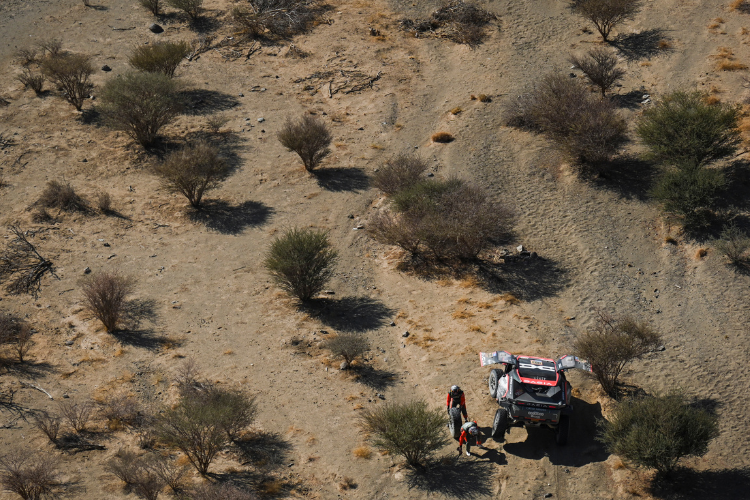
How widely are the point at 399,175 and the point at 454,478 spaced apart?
1255 cm

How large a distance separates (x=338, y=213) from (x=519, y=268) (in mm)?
7005

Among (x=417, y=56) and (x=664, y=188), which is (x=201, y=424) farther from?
(x=417, y=56)

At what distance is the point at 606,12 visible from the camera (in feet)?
98.5

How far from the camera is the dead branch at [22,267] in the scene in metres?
22.7

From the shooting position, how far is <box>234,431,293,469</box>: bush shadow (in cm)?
1566

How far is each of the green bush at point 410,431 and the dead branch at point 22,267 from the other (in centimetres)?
1301

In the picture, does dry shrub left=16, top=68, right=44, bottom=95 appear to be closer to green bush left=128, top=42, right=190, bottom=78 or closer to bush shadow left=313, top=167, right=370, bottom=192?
green bush left=128, top=42, right=190, bottom=78

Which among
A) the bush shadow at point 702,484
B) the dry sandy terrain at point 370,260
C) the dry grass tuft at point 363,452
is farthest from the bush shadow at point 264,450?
the bush shadow at point 702,484

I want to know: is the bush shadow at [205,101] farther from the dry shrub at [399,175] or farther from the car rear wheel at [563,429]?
the car rear wheel at [563,429]

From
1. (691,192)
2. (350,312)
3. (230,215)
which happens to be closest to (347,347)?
(350,312)

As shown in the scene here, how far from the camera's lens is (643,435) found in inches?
537

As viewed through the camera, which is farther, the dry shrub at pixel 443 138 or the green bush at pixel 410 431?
the dry shrub at pixel 443 138

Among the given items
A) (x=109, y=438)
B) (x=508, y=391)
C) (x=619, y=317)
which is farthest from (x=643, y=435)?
(x=109, y=438)

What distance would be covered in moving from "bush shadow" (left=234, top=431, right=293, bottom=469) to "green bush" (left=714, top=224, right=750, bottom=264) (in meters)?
12.8
